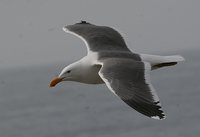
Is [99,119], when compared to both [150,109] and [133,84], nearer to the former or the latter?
[133,84]

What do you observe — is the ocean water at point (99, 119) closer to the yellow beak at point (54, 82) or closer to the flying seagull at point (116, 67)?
the flying seagull at point (116, 67)

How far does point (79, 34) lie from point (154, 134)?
3505 centimetres

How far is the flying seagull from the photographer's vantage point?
10.6 m

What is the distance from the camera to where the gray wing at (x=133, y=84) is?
10281 millimetres

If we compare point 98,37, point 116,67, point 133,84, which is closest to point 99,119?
point 98,37

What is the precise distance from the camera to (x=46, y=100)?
326 feet

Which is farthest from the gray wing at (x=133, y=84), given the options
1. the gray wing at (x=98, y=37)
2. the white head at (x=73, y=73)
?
→ the gray wing at (x=98, y=37)

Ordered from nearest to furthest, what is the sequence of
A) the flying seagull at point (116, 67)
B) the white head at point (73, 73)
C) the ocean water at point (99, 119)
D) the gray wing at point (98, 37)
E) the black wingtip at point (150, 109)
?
the black wingtip at point (150, 109), the flying seagull at point (116, 67), the white head at point (73, 73), the gray wing at point (98, 37), the ocean water at point (99, 119)

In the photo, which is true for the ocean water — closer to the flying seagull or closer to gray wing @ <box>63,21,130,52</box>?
gray wing @ <box>63,21,130,52</box>

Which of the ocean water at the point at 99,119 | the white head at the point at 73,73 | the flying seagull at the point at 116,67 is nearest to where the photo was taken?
the flying seagull at the point at 116,67

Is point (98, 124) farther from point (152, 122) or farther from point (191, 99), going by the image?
point (191, 99)

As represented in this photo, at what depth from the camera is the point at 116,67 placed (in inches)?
459

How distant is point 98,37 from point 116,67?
2903mm

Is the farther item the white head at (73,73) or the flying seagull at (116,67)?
the white head at (73,73)
